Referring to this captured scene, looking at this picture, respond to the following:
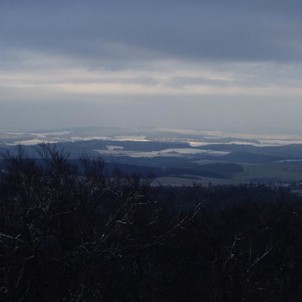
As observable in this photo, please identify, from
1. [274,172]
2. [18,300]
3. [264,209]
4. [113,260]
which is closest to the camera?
[18,300]

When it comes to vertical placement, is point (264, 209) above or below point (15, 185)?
below

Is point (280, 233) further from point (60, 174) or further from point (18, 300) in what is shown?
point (18, 300)

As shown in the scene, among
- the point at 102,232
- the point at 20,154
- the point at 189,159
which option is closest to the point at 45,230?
the point at 102,232

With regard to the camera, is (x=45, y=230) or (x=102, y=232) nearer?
(x=45, y=230)

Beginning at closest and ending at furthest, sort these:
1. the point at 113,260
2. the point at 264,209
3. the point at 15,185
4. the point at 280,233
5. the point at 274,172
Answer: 1. the point at 15,185
2. the point at 113,260
3. the point at 280,233
4. the point at 264,209
5. the point at 274,172

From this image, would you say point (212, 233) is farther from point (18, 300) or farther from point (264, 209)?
point (18, 300)

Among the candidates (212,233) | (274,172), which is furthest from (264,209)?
(274,172)
